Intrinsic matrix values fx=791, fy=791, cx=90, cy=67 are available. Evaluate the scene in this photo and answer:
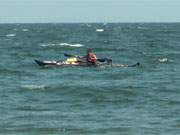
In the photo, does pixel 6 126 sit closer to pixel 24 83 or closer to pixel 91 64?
pixel 24 83

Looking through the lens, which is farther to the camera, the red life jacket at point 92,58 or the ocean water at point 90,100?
the red life jacket at point 92,58

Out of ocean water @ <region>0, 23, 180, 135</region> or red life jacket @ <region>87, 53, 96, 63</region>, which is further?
red life jacket @ <region>87, 53, 96, 63</region>

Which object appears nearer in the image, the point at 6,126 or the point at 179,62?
the point at 6,126

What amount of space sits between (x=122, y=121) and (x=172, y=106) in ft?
13.8

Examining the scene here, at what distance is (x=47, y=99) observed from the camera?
32.0 metres

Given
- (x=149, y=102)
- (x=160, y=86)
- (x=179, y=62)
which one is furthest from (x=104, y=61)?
(x=149, y=102)

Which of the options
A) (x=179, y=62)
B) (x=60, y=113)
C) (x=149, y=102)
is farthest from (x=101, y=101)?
(x=179, y=62)

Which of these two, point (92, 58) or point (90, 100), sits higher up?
point (90, 100)

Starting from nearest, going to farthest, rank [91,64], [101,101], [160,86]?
1. [101,101]
2. [160,86]
3. [91,64]

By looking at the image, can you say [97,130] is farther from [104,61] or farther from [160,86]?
[104,61]

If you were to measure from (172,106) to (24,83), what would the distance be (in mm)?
11136

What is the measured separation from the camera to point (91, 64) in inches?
1849

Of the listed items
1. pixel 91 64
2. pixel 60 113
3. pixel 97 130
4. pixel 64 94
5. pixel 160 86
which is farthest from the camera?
pixel 91 64

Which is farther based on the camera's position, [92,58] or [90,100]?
[92,58]
